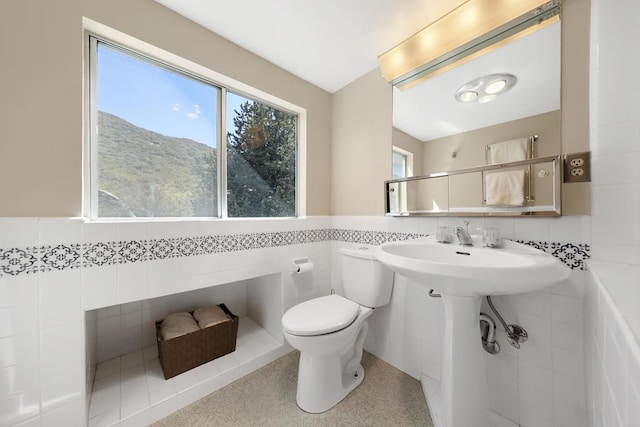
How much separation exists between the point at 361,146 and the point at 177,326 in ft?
5.90

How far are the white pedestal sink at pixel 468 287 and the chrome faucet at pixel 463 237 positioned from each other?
0.15 feet

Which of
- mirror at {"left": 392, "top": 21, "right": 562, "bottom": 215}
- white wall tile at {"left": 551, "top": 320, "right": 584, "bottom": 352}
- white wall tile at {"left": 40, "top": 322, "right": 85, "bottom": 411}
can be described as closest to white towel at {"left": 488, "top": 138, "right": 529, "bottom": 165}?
mirror at {"left": 392, "top": 21, "right": 562, "bottom": 215}

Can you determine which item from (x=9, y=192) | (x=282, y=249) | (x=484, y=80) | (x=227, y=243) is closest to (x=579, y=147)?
(x=484, y=80)

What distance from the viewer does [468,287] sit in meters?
0.72

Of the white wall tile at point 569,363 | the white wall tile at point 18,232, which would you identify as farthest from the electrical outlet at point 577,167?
the white wall tile at point 18,232

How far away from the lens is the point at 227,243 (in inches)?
56.6

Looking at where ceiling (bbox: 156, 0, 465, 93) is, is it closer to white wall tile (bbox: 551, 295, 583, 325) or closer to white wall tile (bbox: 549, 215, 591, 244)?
white wall tile (bbox: 549, 215, 591, 244)

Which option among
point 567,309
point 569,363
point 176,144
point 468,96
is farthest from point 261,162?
point 569,363

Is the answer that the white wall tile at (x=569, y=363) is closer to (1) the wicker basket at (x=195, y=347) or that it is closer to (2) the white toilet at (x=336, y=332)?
(2) the white toilet at (x=336, y=332)

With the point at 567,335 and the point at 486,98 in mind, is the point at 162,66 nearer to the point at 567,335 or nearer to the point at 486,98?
the point at 486,98

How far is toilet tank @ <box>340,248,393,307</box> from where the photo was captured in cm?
145

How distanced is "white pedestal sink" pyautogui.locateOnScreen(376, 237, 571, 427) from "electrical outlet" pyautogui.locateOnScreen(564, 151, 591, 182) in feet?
1.10

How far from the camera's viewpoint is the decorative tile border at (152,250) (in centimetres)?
90

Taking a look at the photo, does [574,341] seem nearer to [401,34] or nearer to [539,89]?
[539,89]
